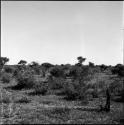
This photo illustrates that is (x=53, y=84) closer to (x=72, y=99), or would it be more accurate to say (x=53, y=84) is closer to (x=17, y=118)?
(x=72, y=99)

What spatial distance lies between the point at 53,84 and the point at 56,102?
24.8 feet

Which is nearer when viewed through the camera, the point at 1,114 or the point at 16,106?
the point at 1,114

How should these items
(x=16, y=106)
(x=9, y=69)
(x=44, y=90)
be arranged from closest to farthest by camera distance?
(x=16, y=106) < (x=44, y=90) < (x=9, y=69)

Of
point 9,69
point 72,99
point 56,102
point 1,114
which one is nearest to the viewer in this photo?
point 1,114

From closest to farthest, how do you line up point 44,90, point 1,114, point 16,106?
point 1,114
point 16,106
point 44,90

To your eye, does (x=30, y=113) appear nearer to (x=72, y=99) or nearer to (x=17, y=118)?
(x=17, y=118)

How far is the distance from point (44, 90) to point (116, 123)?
10.2m

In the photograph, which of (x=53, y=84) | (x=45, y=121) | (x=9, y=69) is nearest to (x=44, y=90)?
(x=53, y=84)

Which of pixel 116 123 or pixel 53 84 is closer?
pixel 116 123

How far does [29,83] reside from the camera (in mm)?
24250

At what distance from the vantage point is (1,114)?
11633 millimetres

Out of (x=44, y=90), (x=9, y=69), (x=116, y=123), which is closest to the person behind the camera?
(x=116, y=123)

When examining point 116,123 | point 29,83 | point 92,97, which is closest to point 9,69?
point 29,83

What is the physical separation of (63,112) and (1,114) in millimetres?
3274
